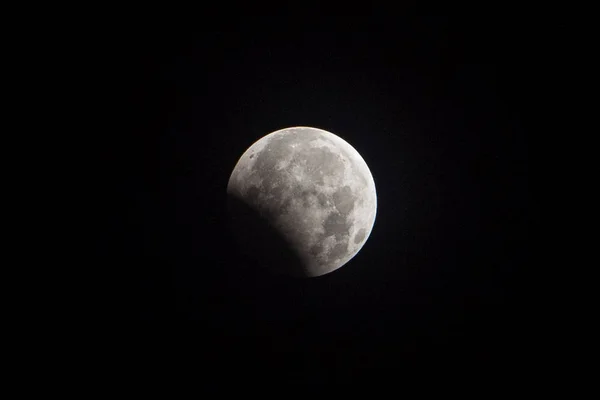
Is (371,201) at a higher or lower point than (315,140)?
lower

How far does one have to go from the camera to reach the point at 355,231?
2.57 meters

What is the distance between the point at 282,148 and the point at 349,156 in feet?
1.57

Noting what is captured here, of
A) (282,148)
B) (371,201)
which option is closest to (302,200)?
(282,148)

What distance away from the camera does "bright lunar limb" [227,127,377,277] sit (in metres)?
2.40

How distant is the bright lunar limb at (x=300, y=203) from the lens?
2.40 m

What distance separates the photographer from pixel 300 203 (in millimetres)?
2389

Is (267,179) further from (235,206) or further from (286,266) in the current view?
(286,266)

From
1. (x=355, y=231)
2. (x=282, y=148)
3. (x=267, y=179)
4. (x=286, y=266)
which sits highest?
(x=282, y=148)

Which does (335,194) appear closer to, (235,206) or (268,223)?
(268,223)

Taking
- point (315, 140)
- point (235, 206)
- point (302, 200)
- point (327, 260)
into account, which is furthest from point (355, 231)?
point (235, 206)

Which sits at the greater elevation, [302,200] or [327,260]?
[302,200]

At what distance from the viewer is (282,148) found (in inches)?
99.3

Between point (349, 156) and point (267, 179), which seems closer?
point (267, 179)

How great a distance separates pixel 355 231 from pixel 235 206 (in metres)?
0.84
